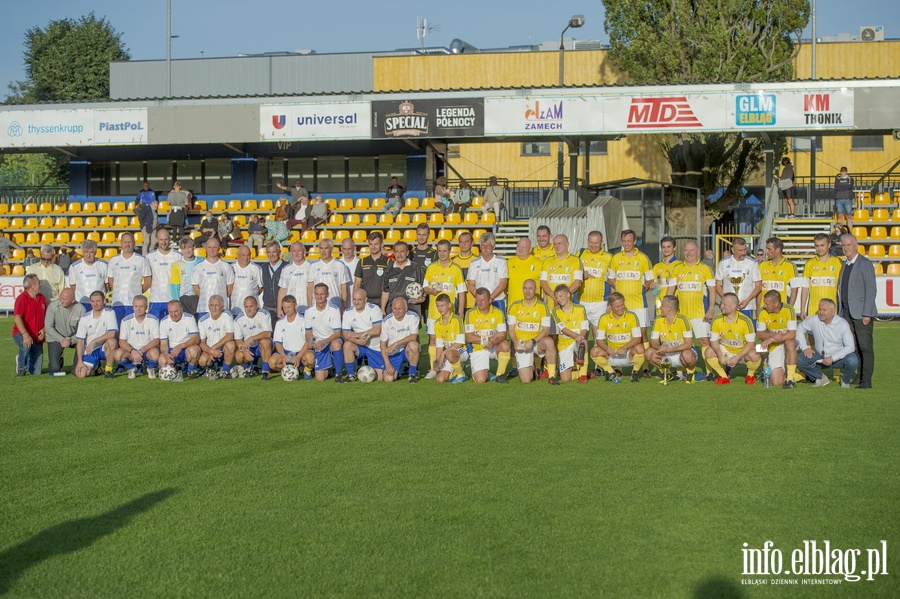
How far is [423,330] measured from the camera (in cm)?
2098

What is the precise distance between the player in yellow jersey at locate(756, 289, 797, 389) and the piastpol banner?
15209mm

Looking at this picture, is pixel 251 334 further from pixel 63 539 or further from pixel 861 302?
pixel 63 539

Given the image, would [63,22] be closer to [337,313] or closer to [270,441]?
[337,313]

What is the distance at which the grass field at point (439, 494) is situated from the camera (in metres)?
5.23

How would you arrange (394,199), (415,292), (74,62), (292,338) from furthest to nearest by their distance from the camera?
(74,62)
(394,199)
(415,292)
(292,338)

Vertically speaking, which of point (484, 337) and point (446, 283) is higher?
point (446, 283)

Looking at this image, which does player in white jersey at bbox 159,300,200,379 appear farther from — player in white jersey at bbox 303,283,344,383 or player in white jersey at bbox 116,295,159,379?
player in white jersey at bbox 303,283,344,383

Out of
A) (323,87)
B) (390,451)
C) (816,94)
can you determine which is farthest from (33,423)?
(323,87)

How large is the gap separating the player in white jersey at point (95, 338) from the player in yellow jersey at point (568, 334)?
5835 mm

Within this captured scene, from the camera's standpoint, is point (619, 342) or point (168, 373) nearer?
point (619, 342)

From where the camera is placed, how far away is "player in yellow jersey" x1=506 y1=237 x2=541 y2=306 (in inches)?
549

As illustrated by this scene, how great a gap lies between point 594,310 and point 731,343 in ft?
6.32

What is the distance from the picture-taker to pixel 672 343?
12.7 m

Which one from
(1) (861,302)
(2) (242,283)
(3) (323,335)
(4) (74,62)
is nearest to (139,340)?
(2) (242,283)
